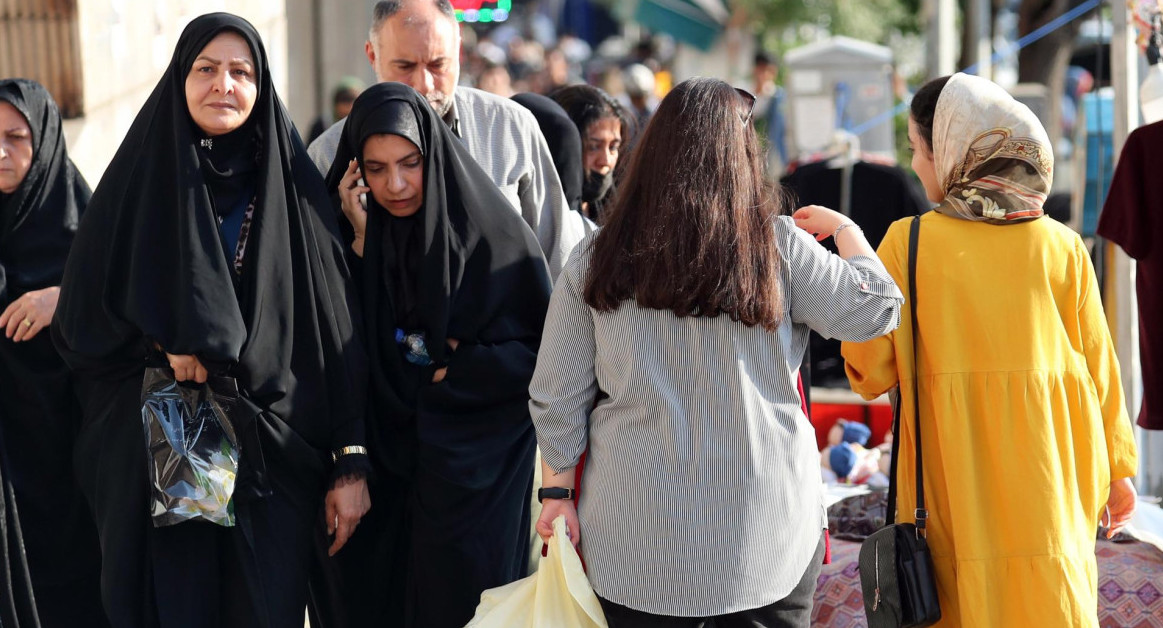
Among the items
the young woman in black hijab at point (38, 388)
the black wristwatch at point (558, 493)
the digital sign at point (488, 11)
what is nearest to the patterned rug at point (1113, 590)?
the black wristwatch at point (558, 493)

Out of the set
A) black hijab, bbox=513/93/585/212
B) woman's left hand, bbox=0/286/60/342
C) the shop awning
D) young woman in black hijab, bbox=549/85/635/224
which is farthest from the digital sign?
the shop awning

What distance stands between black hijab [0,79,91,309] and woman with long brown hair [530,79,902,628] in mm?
1729

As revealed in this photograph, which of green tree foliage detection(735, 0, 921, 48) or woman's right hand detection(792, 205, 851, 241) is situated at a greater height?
green tree foliage detection(735, 0, 921, 48)

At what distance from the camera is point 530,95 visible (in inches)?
175

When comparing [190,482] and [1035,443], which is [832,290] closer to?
[1035,443]

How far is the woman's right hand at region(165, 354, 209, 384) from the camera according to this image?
2881 mm

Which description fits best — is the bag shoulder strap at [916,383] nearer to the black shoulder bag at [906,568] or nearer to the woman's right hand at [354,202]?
the black shoulder bag at [906,568]

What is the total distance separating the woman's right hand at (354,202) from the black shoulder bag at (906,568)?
1321 mm

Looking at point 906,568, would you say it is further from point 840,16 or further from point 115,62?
point 840,16

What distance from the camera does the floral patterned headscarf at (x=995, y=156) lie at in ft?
9.02

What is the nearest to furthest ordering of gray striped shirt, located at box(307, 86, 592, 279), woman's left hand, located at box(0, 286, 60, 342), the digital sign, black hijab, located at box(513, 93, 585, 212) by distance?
woman's left hand, located at box(0, 286, 60, 342)
gray striped shirt, located at box(307, 86, 592, 279)
black hijab, located at box(513, 93, 585, 212)
the digital sign

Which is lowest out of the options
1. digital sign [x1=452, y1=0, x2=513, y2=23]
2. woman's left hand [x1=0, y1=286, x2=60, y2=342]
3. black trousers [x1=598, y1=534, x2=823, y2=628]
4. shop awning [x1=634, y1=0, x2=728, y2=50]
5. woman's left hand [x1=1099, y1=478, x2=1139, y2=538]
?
black trousers [x1=598, y1=534, x2=823, y2=628]

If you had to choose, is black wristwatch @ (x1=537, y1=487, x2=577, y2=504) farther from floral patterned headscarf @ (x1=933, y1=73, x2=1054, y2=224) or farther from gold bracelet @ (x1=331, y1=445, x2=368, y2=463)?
floral patterned headscarf @ (x1=933, y1=73, x2=1054, y2=224)

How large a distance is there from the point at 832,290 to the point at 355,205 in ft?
4.18
